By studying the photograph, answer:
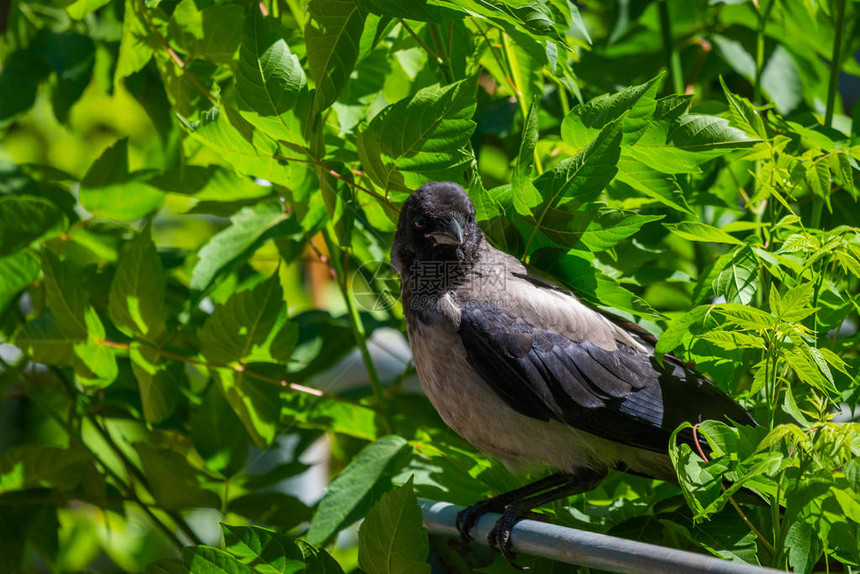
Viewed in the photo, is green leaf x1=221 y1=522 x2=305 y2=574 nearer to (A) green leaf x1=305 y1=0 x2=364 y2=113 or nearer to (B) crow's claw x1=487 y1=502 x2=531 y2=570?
(B) crow's claw x1=487 y1=502 x2=531 y2=570

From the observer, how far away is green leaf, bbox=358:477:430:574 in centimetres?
89

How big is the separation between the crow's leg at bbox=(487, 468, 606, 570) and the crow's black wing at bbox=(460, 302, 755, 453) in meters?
0.09

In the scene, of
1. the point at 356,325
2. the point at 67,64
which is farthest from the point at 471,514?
the point at 67,64

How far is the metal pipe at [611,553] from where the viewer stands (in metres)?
0.64

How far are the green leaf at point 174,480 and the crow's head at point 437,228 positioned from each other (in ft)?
1.59

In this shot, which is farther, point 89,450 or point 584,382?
point 89,450

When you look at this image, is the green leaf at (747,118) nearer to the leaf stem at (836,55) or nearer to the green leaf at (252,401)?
the leaf stem at (836,55)

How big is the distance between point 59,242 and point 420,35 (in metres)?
0.72

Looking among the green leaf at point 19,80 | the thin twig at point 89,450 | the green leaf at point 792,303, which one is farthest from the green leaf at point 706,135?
the green leaf at point 19,80

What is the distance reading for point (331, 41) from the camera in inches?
37.6

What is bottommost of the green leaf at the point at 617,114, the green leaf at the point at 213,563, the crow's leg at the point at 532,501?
the crow's leg at the point at 532,501

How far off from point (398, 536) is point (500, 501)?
0.91 feet

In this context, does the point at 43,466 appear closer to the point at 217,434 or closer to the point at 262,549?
the point at 217,434

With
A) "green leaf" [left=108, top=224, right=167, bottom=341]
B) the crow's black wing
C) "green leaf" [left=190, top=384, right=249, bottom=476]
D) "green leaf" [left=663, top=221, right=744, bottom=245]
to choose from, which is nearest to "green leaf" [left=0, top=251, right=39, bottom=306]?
"green leaf" [left=108, top=224, right=167, bottom=341]
